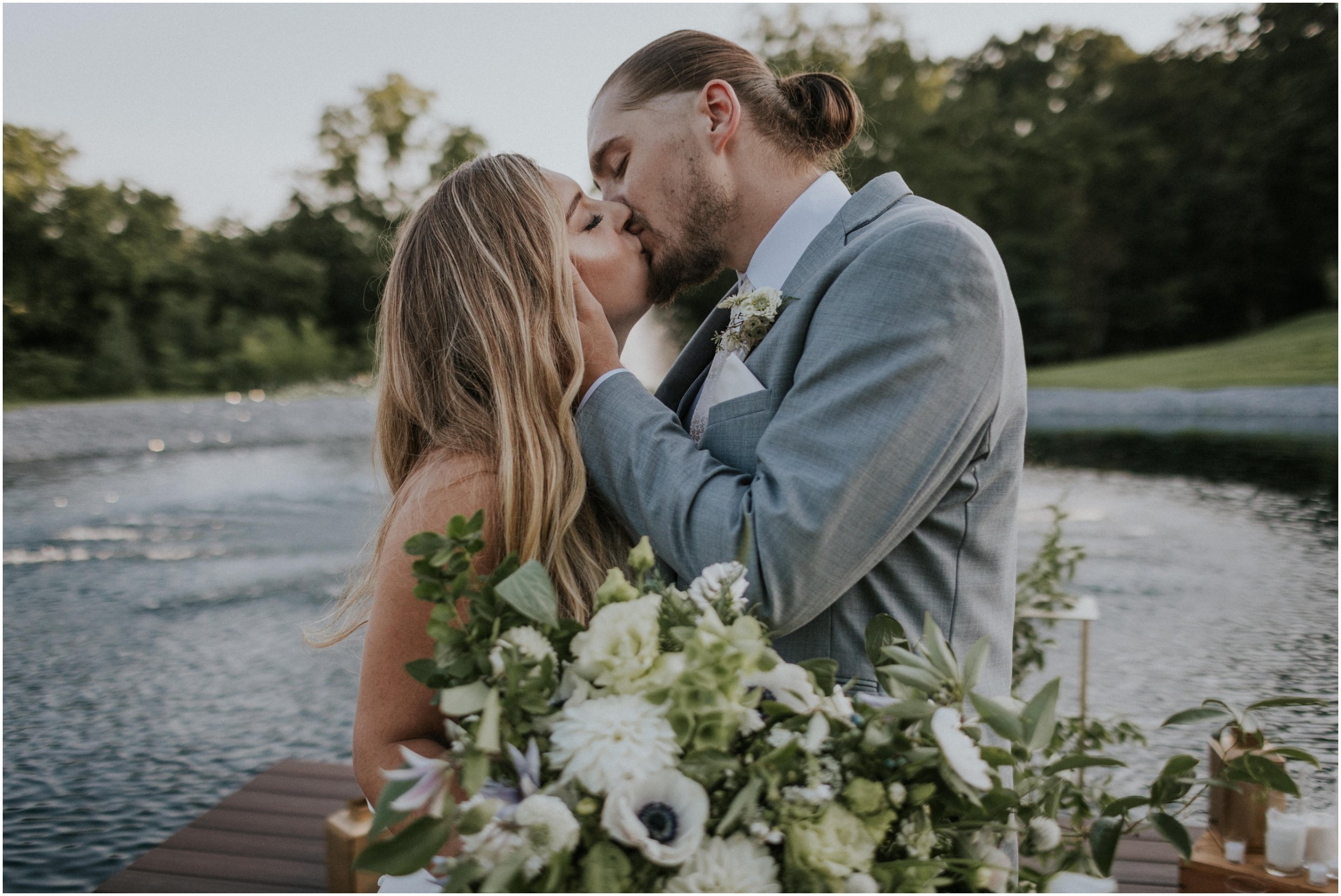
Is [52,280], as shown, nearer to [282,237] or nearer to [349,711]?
[282,237]

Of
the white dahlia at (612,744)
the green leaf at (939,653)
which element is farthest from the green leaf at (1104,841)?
the white dahlia at (612,744)

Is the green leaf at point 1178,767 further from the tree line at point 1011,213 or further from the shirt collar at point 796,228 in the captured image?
the tree line at point 1011,213

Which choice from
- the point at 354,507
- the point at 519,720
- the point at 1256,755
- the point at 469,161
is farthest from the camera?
the point at 354,507

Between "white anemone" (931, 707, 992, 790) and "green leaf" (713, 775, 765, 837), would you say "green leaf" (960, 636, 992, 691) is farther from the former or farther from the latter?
"green leaf" (713, 775, 765, 837)

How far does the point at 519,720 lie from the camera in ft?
2.80

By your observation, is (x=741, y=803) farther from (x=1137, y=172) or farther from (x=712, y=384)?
(x=1137, y=172)

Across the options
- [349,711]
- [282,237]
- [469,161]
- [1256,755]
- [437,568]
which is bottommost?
[349,711]

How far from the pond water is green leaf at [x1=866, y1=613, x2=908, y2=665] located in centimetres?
146

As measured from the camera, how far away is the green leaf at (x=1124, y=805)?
37.9 inches

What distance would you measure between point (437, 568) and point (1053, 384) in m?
26.6

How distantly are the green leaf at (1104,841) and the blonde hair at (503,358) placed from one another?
867mm

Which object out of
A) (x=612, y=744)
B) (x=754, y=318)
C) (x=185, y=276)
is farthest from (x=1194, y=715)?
(x=185, y=276)

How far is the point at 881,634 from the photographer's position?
1.11m

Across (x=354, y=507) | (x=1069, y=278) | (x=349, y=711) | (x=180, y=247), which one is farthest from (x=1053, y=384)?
(x=180, y=247)
